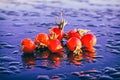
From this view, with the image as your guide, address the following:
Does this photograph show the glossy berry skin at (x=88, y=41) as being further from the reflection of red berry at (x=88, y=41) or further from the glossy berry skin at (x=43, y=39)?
the glossy berry skin at (x=43, y=39)

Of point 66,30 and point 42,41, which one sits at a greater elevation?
point 66,30

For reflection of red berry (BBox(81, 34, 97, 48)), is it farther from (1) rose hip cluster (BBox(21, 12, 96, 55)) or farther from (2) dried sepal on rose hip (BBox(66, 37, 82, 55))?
(2) dried sepal on rose hip (BBox(66, 37, 82, 55))

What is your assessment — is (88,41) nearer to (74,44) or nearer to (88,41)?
(88,41)

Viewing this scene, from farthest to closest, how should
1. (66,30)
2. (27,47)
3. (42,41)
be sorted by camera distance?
(66,30)
(42,41)
(27,47)

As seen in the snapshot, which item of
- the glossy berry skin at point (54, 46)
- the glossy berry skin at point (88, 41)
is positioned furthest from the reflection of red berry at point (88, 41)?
the glossy berry skin at point (54, 46)

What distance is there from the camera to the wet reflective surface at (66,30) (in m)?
2.83

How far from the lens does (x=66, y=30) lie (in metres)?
4.79

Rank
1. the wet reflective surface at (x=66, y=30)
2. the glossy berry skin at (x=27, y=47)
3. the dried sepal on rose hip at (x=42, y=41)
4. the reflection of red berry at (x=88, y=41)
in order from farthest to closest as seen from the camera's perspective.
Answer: the reflection of red berry at (x=88, y=41) → the dried sepal on rose hip at (x=42, y=41) → the glossy berry skin at (x=27, y=47) → the wet reflective surface at (x=66, y=30)

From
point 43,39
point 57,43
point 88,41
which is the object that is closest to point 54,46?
point 57,43

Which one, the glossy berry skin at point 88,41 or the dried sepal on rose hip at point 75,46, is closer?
the dried sepal on rose hip at point 75,46

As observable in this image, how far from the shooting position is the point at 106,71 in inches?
114

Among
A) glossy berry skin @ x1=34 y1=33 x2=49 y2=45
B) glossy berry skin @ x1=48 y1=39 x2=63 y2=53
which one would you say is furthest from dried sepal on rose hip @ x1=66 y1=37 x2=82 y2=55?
glossy berry skin @ x1=34 y1=33 x2=49 y2=45

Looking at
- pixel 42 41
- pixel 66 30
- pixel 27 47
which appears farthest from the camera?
pixel 66 30

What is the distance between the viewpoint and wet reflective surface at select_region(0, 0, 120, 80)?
9.28 feet
